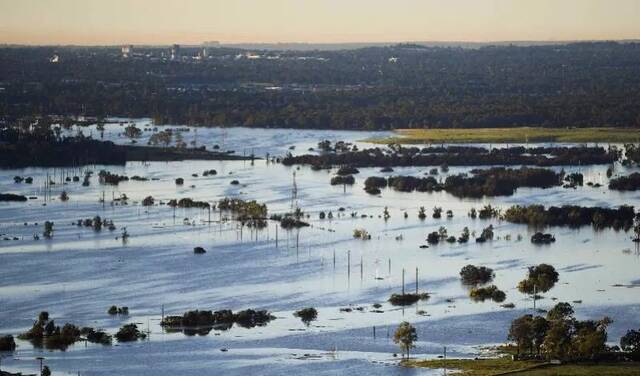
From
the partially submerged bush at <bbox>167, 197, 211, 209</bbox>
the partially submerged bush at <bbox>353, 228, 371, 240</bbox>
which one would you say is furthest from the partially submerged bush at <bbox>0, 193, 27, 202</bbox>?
the partially submerged bush at <bbox>353, 228, 371, 240</bbox>

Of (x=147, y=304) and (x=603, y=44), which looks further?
(x=603, y=44)

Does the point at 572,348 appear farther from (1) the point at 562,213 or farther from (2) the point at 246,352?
(1) the point at 562,213

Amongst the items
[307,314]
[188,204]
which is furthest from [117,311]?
[188,204]

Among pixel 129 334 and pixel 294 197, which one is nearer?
pixel 129 334

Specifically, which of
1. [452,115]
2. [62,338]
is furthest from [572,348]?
[452,115]

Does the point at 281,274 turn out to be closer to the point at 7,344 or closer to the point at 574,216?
the point at 7,344
